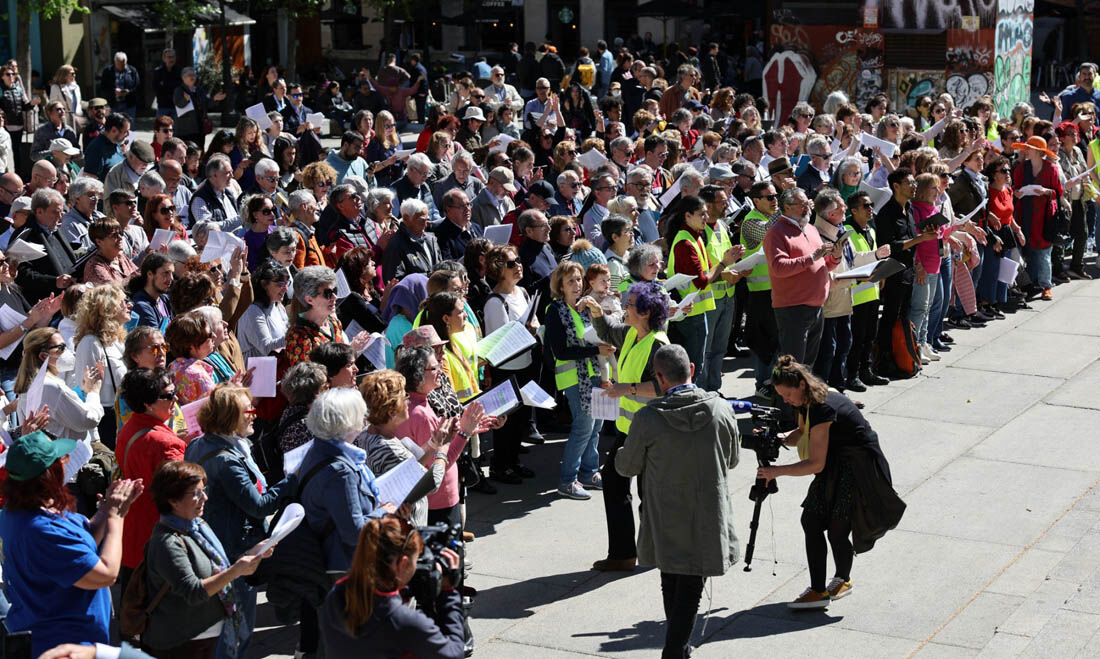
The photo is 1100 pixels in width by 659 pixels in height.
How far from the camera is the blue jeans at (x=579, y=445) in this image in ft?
31.9

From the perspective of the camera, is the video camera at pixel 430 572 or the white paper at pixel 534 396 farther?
the white paper at pixel 534 396

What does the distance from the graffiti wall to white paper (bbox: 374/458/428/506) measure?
64.8ft

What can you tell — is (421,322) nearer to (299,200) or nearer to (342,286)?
(342,286)

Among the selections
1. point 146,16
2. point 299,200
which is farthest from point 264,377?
point 146,16

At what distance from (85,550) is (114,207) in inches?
219

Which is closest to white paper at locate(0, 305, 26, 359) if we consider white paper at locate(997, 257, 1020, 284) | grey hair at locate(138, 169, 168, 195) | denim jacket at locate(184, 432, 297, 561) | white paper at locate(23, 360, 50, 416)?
white paper at locate(23, 360, 50, 416)

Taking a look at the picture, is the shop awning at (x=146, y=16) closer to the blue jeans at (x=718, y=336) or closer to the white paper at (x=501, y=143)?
the white paper at (x=501, y=143)

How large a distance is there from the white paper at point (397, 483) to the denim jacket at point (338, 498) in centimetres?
6

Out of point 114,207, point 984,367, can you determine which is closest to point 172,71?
point 114,207

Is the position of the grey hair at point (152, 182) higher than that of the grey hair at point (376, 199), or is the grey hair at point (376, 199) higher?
the grey hair at point (152, 182)

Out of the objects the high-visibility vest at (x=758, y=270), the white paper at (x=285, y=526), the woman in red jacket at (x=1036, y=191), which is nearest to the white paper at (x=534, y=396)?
the white paper at (x=285, y=526)

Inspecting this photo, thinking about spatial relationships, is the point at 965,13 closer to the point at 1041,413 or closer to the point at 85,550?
the point at 1041,413

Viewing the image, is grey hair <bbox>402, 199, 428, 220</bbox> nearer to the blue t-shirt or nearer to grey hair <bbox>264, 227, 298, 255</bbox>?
→ grey hair <bbox>264, 227, 298, 255</bbox>

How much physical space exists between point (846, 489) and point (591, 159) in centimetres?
693
